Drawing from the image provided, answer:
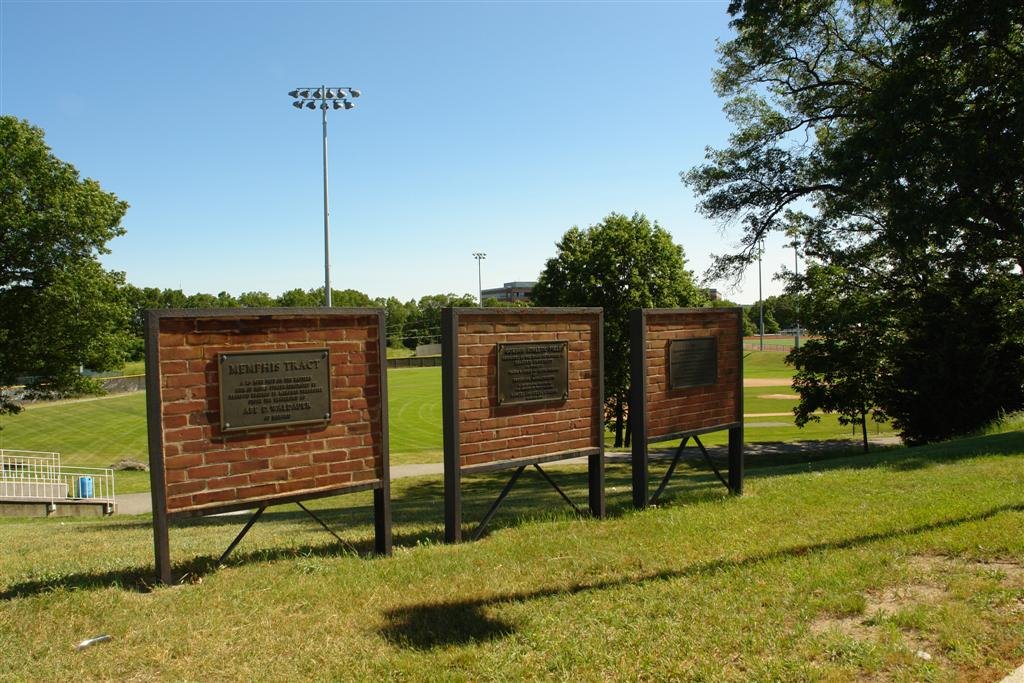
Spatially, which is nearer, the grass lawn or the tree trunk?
the grass lawn

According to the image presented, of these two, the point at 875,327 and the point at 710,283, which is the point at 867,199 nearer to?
the point at 710,283

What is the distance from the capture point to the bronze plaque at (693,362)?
898cm

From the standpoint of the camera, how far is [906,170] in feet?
49.8

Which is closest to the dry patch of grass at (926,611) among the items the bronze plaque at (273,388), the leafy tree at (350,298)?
the bronze plaque at (273,388)

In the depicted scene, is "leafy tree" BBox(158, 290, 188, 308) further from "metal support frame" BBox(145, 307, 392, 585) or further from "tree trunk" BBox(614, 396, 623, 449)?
"metal support frame" BBox(145, 307, 392, 585)

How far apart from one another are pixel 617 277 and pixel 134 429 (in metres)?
32.0

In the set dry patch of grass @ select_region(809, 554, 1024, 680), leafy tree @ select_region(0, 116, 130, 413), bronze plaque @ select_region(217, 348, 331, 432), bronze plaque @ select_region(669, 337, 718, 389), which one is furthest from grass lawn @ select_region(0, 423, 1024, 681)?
leafy tree @ select_region(0, 116, 130, 413)

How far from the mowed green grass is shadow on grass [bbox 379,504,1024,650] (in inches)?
872

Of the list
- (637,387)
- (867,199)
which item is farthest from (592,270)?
Result: (637,387)

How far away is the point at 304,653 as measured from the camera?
174 inches

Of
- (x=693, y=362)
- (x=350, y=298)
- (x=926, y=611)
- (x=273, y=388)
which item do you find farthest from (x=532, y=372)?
(x=350, y=298)

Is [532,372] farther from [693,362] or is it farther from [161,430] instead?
[161,430]

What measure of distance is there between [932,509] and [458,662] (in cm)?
531

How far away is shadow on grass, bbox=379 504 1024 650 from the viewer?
15.2 ft
